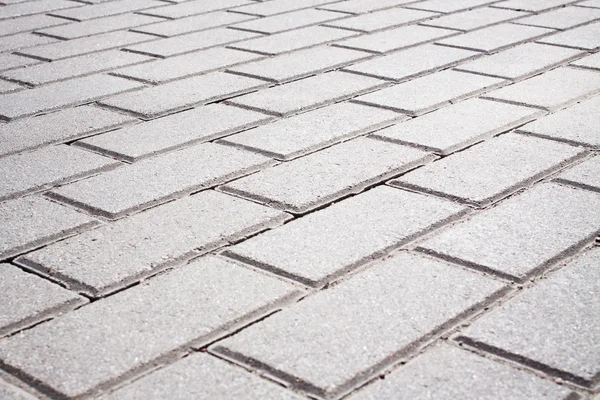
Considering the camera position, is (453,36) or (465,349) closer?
(465,349)

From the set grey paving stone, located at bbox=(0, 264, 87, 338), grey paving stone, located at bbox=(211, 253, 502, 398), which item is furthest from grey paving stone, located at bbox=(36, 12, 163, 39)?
grey paving stone, located at bbox=(211, 253, 502, 398)

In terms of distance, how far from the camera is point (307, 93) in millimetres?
Answer: 4184

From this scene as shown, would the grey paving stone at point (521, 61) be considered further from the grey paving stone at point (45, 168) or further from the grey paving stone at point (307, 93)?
the grey paving stone at point (45, 168)

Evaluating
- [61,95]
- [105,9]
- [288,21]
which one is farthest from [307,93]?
[105,9]

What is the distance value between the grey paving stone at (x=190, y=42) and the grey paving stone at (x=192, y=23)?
0.12 m

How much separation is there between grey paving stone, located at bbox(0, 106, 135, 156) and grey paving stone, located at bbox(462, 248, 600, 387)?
2050mm

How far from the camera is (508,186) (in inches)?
123

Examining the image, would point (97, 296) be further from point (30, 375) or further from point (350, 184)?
point (350, 184)

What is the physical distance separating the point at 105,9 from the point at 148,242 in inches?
150

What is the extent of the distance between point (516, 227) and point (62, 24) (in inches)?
151

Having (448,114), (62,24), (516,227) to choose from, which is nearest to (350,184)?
(516,227)

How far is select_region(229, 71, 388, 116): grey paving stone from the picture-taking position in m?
4.00

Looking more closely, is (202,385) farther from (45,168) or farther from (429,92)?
(429,92)

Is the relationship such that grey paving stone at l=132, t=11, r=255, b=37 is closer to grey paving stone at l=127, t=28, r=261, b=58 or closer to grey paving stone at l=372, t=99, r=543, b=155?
grey paving stone at l=127, t=28, r=261, b=58
